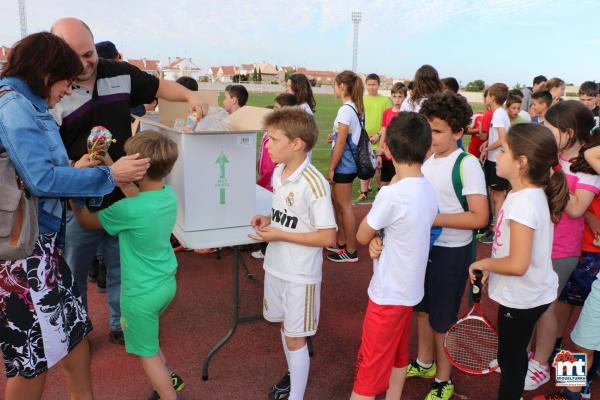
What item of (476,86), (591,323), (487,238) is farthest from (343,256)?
(476,86)

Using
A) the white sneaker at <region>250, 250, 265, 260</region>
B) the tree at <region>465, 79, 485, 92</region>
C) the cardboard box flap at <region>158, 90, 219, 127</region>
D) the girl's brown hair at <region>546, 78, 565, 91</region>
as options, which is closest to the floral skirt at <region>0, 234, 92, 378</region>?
the cardboard box flap at <region>158, 90, 219, 127</region>

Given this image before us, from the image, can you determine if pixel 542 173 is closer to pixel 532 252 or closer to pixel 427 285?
pixel 532 252

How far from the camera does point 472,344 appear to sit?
2814 mm

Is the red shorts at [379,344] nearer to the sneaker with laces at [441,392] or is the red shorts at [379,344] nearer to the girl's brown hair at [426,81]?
the sneaker with laces at [441,392]

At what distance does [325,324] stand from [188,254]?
210 cm

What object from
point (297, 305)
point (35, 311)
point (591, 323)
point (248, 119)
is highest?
point (248, 119)

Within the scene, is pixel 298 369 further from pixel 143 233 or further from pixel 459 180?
pixel 459 180

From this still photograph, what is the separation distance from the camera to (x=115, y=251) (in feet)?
10.5

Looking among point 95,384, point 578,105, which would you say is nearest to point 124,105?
point 95,384

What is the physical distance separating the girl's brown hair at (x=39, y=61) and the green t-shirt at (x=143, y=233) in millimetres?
657

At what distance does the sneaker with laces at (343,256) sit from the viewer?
5105mm

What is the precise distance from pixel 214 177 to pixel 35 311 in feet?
4.07

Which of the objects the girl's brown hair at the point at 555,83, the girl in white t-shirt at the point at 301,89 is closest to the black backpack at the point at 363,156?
the girl in white t-shirt at the point at 301,89

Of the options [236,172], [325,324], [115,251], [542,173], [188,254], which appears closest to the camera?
[542,173]
